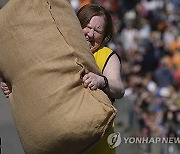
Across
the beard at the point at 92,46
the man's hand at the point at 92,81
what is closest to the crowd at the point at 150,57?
the beard at the point at 92,46

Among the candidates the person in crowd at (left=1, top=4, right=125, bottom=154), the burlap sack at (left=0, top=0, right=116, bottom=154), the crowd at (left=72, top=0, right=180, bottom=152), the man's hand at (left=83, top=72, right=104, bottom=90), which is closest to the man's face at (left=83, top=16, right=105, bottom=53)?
the person in crowd at (left=1, top=4, right=125, bottom=154)

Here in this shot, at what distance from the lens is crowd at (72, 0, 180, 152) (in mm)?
6012

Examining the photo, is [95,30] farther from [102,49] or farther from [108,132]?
[108,132]

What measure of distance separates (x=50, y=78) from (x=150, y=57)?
16.0 feet

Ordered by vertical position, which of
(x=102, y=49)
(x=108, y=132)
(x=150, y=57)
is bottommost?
(x=150, y=57)

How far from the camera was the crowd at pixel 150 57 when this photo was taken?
6012mm

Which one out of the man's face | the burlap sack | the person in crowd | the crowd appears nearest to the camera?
the burlap sack

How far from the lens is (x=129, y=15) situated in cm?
731

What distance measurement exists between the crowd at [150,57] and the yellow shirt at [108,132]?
10.7 ft

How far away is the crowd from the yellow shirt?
3254mm

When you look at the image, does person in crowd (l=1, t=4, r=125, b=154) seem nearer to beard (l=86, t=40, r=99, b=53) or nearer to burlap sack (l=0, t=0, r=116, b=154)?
beard (l=86, t=40, r=99, b=53)

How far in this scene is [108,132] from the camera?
2324 millimetres

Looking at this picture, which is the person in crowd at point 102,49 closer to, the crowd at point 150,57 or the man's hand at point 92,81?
the man's hand at point 92,81

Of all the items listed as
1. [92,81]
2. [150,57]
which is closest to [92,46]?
[92,81]
